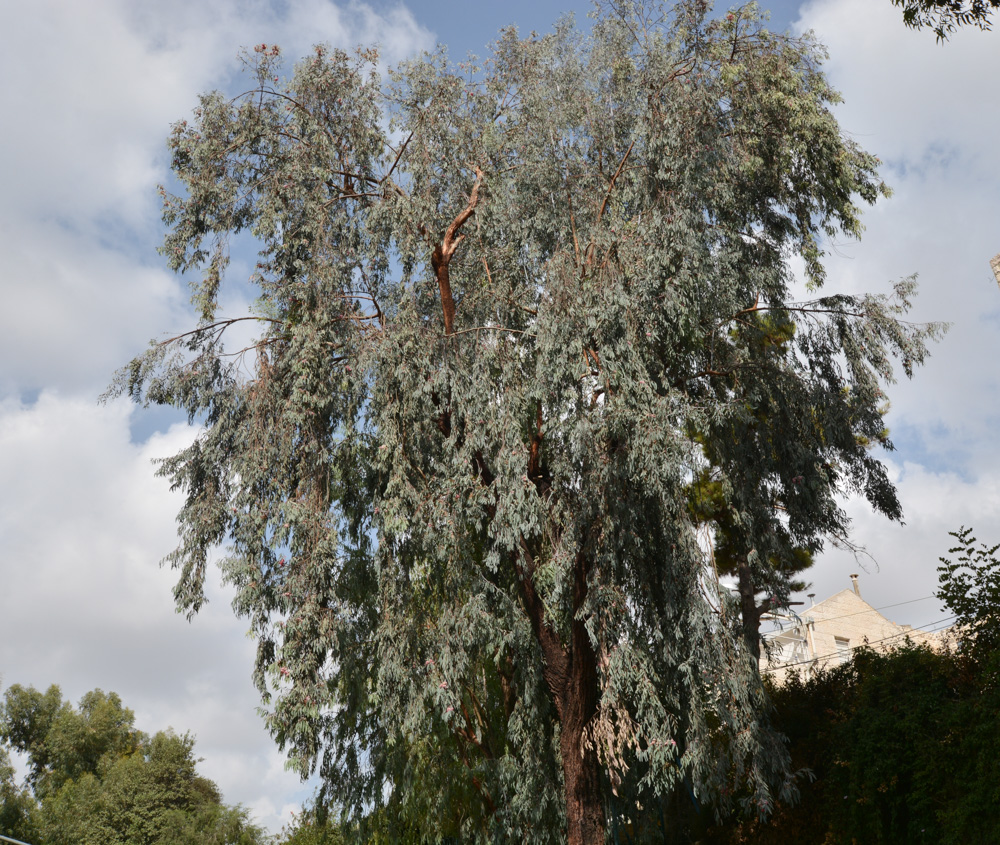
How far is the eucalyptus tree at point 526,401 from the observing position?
441 inches

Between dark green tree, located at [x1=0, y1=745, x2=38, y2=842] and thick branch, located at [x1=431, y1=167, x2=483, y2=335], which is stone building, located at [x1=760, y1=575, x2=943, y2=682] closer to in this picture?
thick branch, located at [x1=431, y1=167, x2=483, y2=335]

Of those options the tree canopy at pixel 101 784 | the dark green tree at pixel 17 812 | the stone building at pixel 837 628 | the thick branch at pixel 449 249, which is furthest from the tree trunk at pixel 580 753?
the dark green tree at pixel 17 812

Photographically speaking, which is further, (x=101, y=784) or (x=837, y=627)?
(x=101, y=784)

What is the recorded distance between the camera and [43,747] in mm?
41562

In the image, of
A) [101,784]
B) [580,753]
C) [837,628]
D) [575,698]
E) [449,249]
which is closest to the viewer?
[580,753]

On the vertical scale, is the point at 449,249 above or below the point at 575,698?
above

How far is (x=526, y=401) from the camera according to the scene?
1230cm

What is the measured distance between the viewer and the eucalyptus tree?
1120 centimetres

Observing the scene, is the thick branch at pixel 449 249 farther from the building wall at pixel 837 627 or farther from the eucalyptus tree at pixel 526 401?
the building wall at pixel 837 627

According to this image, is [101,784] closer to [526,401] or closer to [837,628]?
[837,628]

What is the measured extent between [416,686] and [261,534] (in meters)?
2.90

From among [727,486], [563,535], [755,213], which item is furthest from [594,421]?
[755,213]

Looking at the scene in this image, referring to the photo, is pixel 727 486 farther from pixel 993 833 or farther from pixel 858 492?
pixel 993 833

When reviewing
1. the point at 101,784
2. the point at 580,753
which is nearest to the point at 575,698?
the point at 580,753
